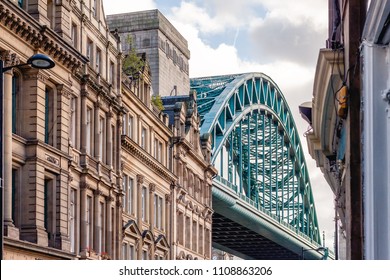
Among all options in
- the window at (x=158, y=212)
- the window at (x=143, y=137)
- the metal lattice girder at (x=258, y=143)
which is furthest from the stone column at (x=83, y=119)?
the metal lattice girder at (x=258, y=143)

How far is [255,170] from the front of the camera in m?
140

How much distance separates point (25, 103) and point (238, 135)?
83.2m

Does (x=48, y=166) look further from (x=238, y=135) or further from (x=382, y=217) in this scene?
(x=238, y=135)

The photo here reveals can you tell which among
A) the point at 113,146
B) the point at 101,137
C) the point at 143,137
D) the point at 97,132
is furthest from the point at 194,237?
the point at 97,132

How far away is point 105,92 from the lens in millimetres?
54562

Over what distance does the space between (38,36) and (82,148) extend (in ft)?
28.9

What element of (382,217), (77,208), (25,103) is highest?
(25,103)

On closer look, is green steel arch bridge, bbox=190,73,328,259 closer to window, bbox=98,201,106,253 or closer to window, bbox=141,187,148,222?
window, bbox=141,187,148,222

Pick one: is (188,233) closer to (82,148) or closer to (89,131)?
(89,131)

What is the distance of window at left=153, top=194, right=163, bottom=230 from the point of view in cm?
6993

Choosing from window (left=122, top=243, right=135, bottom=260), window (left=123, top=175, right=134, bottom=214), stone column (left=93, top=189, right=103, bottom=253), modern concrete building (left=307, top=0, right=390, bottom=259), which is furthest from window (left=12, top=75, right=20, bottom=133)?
modern concrete building (left=307, top=0, right=390, bottom=259)

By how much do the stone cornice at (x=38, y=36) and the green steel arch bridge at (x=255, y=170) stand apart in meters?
45.6

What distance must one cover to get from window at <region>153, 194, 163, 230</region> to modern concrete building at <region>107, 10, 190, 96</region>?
613 inches
